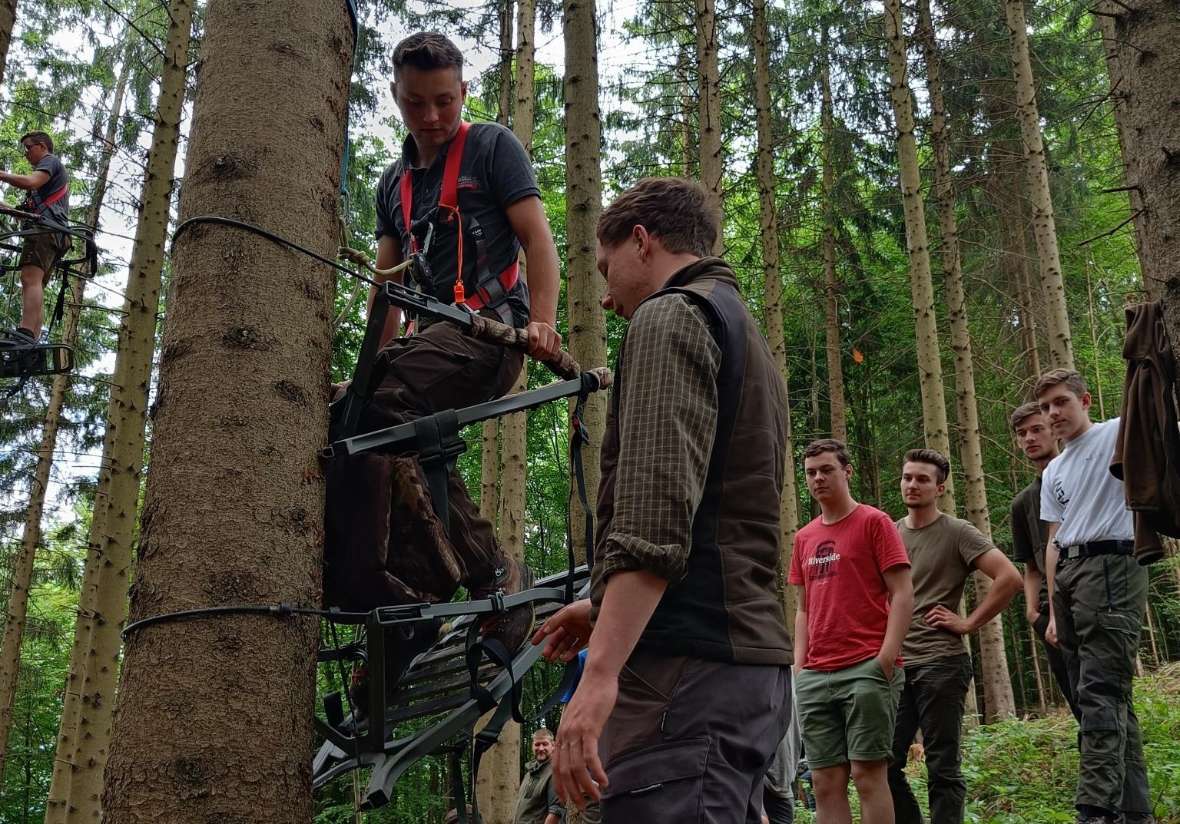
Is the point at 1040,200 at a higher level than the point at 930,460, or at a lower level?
higher

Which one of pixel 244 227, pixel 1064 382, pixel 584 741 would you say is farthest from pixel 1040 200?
pixel 584 741

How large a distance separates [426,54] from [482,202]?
1.60 ft

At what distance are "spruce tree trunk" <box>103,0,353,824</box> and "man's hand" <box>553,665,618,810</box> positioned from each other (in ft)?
2.06

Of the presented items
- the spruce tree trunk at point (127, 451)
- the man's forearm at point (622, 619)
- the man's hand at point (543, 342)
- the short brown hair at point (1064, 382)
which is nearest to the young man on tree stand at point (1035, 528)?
the short brown hair at point (1064, 382)

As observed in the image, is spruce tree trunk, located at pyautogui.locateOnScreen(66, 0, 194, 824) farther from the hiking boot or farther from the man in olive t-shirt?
the man in olive t-shirt

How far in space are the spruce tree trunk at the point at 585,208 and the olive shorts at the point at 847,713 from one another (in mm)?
1827

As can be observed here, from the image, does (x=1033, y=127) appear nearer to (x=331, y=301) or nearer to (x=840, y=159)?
(x=840, y=159)

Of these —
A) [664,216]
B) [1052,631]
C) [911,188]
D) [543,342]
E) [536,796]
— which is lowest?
[536,796]

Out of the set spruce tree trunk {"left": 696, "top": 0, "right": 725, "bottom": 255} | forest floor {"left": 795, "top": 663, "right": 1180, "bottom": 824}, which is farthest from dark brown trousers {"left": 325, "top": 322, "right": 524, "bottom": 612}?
spruce tree trunk {"left": 696, "top": 0, "right": 725, "bottom": 255}

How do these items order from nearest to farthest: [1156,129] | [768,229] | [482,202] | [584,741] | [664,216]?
[584,741] < [664,216] < [482,202] < [1156,129] < [768,229]

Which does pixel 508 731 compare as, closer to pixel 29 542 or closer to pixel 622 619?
pixel 29 542

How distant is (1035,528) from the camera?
252 inches

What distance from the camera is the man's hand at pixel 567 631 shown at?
2.49 meters

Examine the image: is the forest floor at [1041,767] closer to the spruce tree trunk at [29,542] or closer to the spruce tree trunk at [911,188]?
the spruce tree trunk at [911,188]
